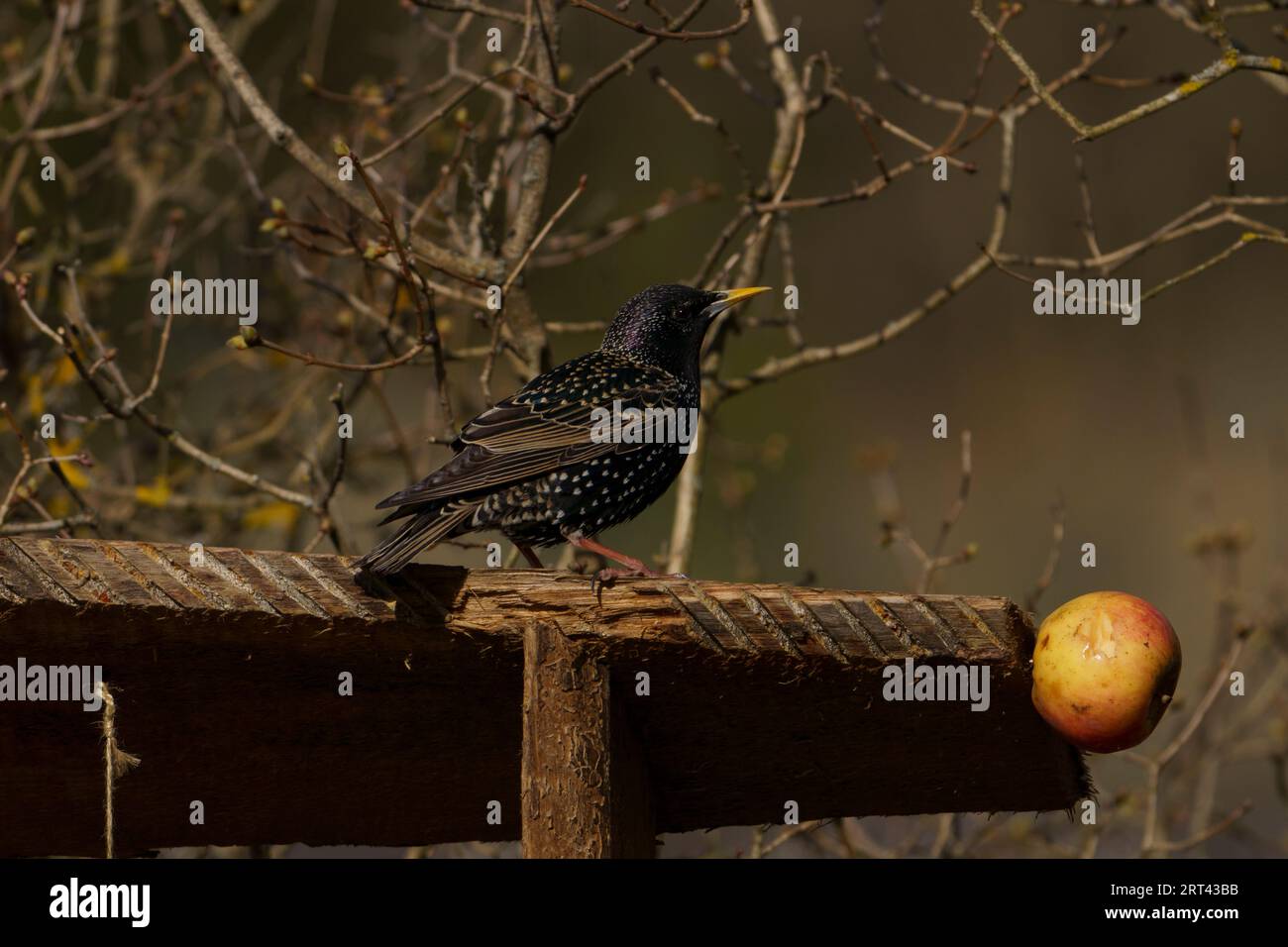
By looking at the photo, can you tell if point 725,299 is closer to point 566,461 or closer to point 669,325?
point 669,325

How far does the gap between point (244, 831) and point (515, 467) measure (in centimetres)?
86

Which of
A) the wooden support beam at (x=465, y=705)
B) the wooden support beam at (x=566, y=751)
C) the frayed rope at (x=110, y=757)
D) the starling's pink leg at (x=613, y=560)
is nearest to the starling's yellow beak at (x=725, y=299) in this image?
the starling's pink leg at (x=613, y=560)

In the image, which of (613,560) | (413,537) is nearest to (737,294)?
(613,560)

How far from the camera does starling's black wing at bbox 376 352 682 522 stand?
3.08 metres

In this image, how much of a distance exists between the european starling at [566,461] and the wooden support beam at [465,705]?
0.38 metres

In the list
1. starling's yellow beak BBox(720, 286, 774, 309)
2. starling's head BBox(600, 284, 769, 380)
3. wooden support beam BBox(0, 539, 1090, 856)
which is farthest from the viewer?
starling's head BBox(600, 284, 769, 380)

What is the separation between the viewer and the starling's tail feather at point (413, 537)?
2432 millimetres

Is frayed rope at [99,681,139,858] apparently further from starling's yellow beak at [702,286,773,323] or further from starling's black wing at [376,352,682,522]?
starling's yellow beak at [702,286,773,323]

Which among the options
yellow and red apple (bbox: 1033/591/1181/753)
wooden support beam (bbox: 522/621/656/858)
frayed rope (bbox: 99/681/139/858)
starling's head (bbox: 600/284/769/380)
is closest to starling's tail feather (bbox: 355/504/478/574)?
wooden support beam (bbox: 522/621/656/858)

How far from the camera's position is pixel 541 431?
3314 millimetres

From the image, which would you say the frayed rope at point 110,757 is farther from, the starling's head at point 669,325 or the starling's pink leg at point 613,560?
the starling's head at point 669,325

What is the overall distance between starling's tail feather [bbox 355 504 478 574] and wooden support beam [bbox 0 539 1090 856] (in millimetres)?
37

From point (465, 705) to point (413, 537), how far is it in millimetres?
301

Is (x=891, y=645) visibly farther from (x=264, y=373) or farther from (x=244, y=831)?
(x=264, y=373)
